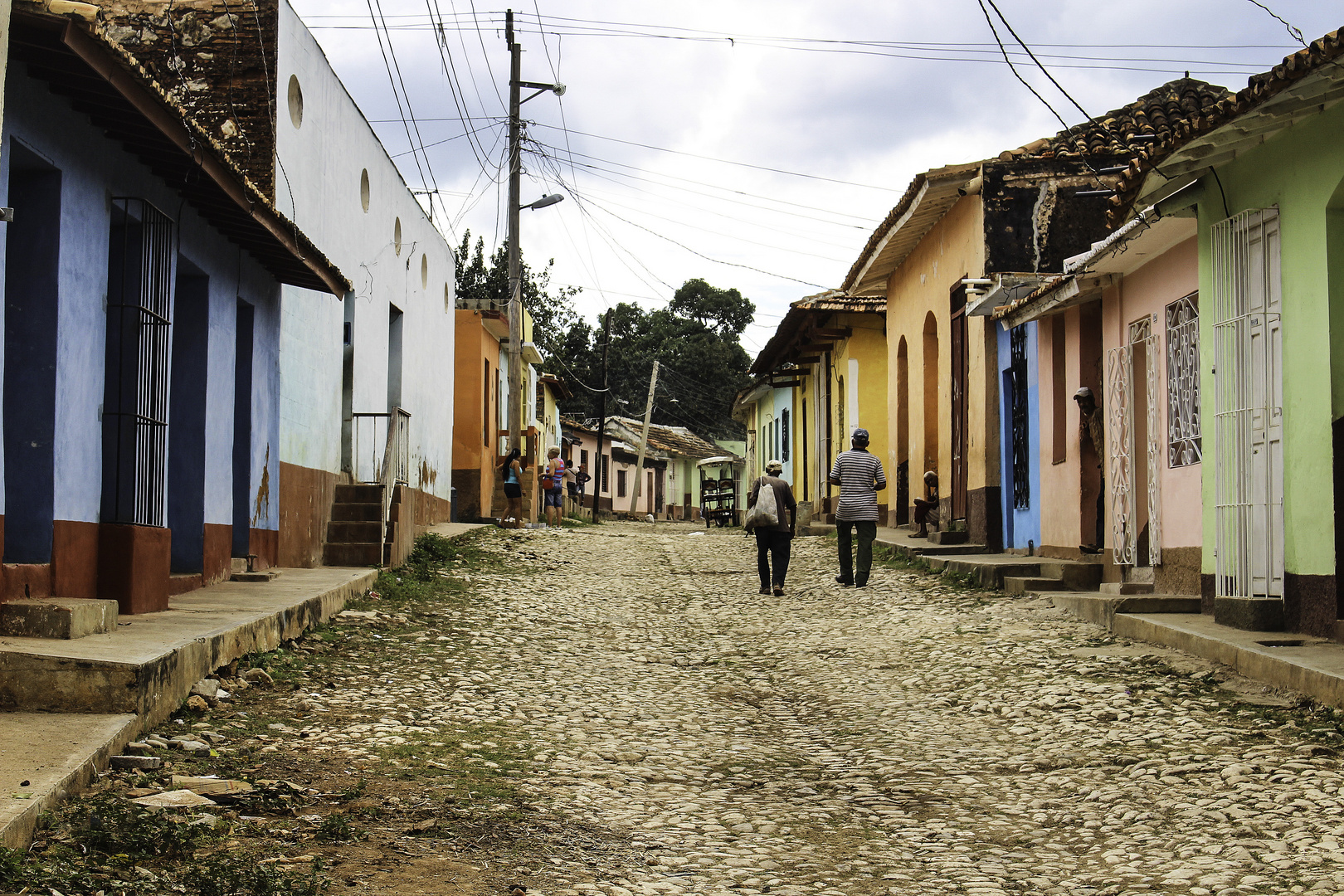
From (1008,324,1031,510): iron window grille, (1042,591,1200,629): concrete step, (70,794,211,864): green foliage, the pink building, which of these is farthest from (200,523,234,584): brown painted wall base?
(1008,324,1031,510): iron window grille

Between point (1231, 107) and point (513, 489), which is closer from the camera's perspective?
point (1231, 107)

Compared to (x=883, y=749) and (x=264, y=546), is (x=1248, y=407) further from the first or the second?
(x=264, y=546)

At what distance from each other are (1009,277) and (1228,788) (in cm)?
855

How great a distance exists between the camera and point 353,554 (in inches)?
486

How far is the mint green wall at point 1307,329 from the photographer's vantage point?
7.05 metres

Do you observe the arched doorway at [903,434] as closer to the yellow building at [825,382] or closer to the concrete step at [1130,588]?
the yellow building at [825,382]

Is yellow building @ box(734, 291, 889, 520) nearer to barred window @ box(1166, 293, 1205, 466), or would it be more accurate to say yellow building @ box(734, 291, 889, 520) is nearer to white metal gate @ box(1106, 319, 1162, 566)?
white metal gate @ box(1106, 319, 1162, 566)

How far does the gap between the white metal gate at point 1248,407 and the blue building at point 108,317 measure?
21.7ft

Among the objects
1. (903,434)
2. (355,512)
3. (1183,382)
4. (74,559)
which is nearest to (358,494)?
(355,512)

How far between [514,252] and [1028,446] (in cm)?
1302

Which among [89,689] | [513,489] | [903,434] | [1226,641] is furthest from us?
[513,489]

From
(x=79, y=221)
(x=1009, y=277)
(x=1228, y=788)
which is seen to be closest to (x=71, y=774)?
(x=79, y=221)

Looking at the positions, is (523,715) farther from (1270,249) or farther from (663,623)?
(1270,249)

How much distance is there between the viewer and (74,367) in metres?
6.74
